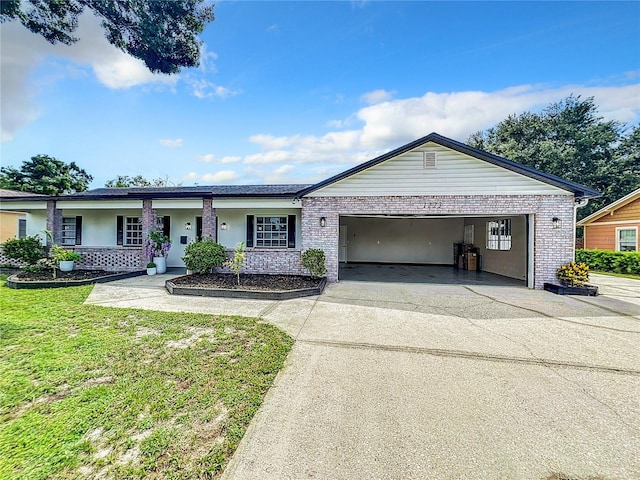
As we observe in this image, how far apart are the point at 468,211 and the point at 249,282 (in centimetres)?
735

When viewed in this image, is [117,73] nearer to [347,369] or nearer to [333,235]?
[333,235]

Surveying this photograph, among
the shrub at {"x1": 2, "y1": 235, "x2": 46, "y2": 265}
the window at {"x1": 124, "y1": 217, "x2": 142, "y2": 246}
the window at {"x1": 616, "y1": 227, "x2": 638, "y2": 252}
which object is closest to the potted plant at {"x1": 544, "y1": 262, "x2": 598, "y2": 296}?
the window at {"x1": 616, "y1": 227, "x2": 638, "y2": 252}

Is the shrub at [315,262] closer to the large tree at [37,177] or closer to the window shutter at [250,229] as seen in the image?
the window shutter at [250,229]

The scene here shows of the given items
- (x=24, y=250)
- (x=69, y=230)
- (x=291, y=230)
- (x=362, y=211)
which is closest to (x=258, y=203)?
(x=291, y=230)

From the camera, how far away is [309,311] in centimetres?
619

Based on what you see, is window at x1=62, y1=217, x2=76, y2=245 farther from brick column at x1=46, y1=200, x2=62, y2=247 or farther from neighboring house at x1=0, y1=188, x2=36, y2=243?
neighboring house at x1=0, y1=188, x2=36, y2=243

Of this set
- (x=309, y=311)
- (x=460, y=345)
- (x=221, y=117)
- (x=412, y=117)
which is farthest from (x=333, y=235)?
(x=412, y=117)

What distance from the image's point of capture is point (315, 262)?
29.6ft

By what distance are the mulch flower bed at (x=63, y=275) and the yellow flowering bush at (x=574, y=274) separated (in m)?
14.8

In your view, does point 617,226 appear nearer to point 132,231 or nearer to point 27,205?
point 132,231

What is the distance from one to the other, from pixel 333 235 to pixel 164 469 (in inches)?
316

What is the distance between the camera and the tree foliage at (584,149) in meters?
21.9

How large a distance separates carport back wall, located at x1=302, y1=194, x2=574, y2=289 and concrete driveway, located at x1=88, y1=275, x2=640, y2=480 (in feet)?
9.91

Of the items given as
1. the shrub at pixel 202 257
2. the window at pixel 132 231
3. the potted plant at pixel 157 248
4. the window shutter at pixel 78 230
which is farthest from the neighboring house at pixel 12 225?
the shrub at pixel 202 257
